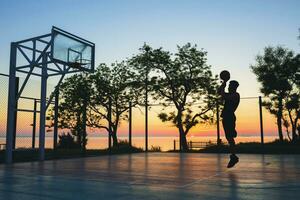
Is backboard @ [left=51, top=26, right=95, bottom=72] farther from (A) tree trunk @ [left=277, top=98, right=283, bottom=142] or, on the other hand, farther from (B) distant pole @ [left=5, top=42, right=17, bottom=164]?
(A) tree trunk @ [left=277, top=98, right=283, bottom=142]

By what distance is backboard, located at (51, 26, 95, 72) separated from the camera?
10.1 meters

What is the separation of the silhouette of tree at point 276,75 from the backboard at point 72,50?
16097 millimetres

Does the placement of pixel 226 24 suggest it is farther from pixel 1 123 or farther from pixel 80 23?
pixel 1 123

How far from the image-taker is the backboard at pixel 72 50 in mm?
10102

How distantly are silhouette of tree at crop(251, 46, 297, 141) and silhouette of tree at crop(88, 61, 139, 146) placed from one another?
1126 centimetres

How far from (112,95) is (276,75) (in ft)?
48.1

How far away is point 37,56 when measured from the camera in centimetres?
1016

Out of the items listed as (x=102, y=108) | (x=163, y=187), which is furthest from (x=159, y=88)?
(x=163, y=187)

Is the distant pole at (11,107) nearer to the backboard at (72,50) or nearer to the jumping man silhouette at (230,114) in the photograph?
the backboard at (72,50)

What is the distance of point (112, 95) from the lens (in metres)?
27.0

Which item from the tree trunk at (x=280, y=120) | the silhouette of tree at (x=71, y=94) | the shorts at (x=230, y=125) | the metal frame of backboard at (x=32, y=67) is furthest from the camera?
the silhouette of tree at (x=71, y=94)

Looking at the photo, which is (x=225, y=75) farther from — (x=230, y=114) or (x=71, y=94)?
(x=71, y=94)

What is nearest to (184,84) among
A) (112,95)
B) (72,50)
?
(112,95)

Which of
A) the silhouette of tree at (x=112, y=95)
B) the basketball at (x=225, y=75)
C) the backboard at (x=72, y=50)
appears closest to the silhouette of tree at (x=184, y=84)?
the silhouette of tree at (x=112, y=95)
